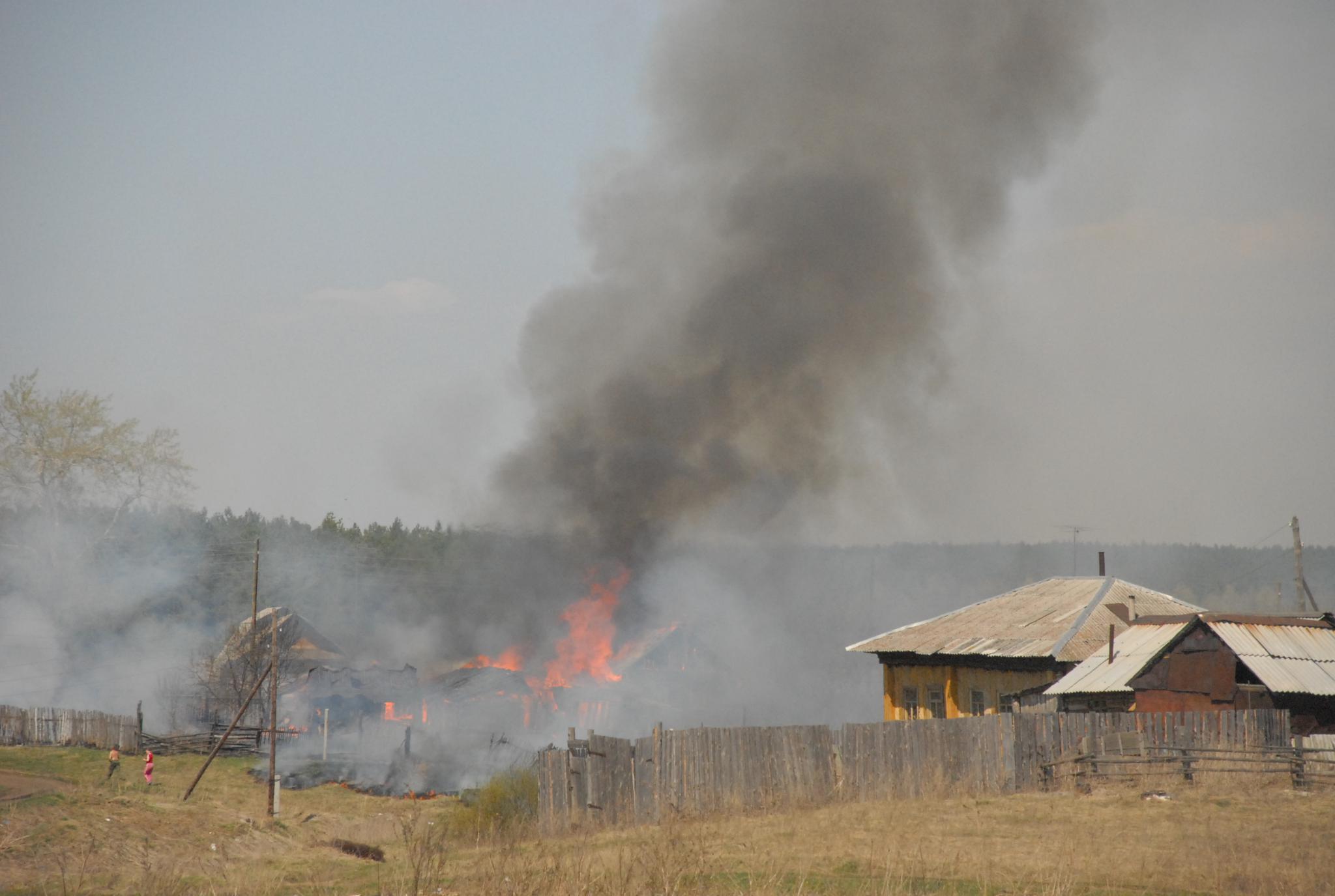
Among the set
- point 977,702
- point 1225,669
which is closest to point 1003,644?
point 977,702

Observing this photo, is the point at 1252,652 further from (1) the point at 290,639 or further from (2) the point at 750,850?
(1) the point at 290,639

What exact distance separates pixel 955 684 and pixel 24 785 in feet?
78.5

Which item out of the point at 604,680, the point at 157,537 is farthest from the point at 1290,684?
the point at 157,537

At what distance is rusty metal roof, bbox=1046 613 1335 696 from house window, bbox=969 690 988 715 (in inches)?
164

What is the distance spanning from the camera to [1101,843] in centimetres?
1375

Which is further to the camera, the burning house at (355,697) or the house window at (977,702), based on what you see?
the burning house at (355,697)

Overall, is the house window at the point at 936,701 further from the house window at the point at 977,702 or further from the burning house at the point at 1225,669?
the burning house at the point at 1225,669

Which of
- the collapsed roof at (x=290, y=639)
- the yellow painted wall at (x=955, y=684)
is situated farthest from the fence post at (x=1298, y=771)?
the collapsed roof at (x=290, y=639)

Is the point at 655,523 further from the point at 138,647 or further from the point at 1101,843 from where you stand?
the point at 1101,843

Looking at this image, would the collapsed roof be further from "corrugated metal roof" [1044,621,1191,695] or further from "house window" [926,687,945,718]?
"corrugated metal roof" [1044,621,1191,695]

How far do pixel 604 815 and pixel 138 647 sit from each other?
41405 millimetres

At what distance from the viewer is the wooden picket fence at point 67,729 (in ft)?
133

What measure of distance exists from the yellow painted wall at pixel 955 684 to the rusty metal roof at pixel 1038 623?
2.74 ft

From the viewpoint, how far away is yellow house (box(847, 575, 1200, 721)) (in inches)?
1148
